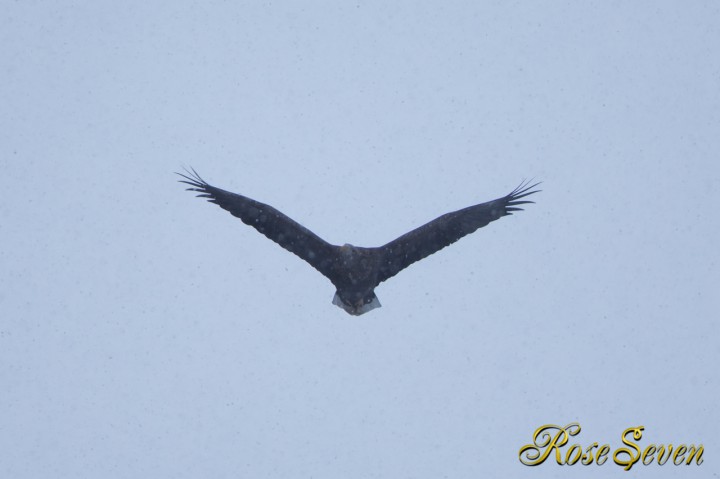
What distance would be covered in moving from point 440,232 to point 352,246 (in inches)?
50.0

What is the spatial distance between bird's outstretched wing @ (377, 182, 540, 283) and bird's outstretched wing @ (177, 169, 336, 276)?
2.81 ft

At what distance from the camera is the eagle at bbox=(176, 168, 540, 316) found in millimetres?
13148

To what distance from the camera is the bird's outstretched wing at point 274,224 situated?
13.1 metres

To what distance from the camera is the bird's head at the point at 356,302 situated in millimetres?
13594

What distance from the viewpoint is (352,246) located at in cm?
1319

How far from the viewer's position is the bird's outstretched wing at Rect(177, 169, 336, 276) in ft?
42.9

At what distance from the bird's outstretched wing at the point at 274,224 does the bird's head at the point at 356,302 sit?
514mm

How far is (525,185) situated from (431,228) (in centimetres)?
145

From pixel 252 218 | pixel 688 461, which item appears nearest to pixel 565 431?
pixel 688 461

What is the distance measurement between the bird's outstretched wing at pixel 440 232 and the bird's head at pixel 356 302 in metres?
0.30

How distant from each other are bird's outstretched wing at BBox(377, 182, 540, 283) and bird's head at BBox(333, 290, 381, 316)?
0.30 metres

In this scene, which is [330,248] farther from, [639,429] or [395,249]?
[639,429]

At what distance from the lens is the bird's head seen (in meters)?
13.6

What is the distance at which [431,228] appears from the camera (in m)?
13.3
